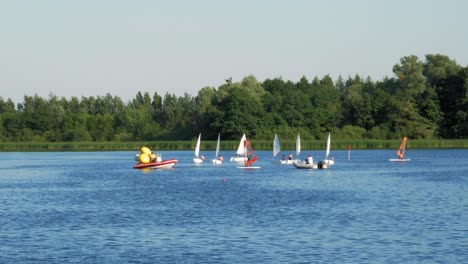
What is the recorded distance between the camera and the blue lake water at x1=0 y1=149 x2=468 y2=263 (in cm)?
3412

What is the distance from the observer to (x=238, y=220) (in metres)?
44.6

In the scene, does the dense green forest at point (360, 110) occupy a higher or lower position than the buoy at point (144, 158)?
higher

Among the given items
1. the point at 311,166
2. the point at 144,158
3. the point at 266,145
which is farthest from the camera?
the point at 266,145

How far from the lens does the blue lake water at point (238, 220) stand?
34.1m

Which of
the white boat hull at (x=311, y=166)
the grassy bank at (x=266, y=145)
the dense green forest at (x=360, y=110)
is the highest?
the dense green forest at (x=360, y=110)

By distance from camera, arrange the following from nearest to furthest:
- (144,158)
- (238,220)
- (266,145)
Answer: (238,220) → (144,158) → (266,145)

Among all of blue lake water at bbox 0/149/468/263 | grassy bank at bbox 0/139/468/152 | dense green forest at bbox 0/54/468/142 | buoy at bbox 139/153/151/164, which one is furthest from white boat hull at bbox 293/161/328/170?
dense green forest at bbox 0/54/468/142

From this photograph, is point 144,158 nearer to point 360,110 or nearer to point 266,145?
point 266,145

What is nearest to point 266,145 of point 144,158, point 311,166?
point 144,158

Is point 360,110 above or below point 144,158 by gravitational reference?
above

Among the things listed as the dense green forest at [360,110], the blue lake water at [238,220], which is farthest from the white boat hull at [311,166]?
the dense green forest at [360,110]

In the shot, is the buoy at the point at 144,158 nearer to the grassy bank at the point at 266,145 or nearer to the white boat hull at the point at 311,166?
the white boat hull at the point at 311,166

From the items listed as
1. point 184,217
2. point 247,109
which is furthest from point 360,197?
point 247,109

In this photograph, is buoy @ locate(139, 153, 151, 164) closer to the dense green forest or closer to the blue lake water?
the blue lake water
